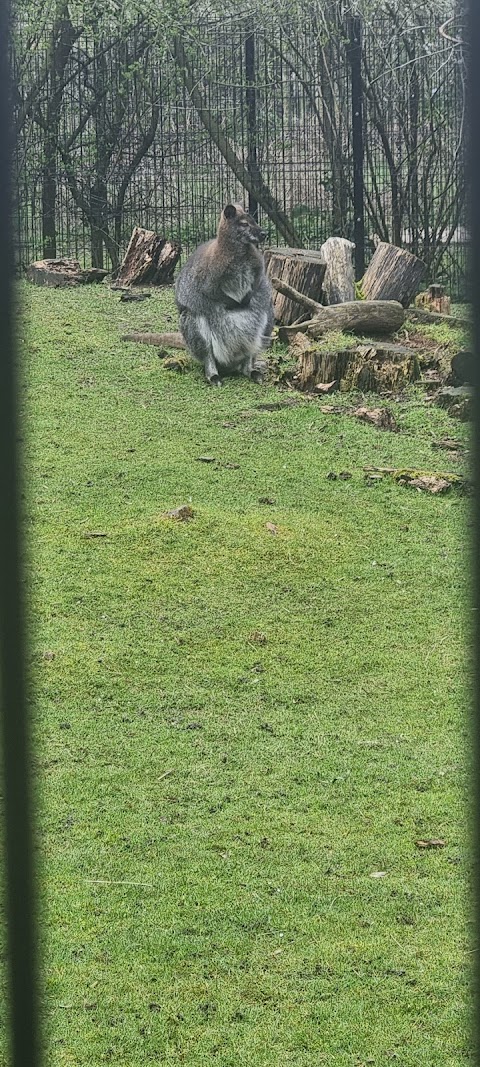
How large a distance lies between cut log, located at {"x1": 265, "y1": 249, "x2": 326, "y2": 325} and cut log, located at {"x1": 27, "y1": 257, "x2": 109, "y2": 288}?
2532mm

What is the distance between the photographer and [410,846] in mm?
3412

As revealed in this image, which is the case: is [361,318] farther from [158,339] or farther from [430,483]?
[430,483]

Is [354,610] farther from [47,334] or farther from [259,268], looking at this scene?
[47,334]

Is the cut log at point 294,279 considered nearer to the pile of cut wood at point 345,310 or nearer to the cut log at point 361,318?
the pile of cut wood at point 345,310


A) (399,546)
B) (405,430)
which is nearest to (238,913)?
(399,546)

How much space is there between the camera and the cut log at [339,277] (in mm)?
9812

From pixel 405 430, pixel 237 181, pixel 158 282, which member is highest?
pixel 237 181

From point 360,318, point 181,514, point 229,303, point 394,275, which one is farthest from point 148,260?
point 181,514

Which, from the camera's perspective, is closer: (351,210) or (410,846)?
(410,846)

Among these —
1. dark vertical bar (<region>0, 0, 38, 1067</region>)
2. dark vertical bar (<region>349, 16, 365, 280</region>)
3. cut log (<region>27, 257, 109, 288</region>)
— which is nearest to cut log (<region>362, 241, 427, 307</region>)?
dark vertical bar (<region>349, 16, 365, 280</region>)

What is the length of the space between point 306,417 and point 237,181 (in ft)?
19.1

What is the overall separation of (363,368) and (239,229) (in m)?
1.48

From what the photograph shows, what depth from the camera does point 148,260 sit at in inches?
460

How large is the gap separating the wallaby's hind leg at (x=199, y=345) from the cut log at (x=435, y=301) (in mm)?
2383
